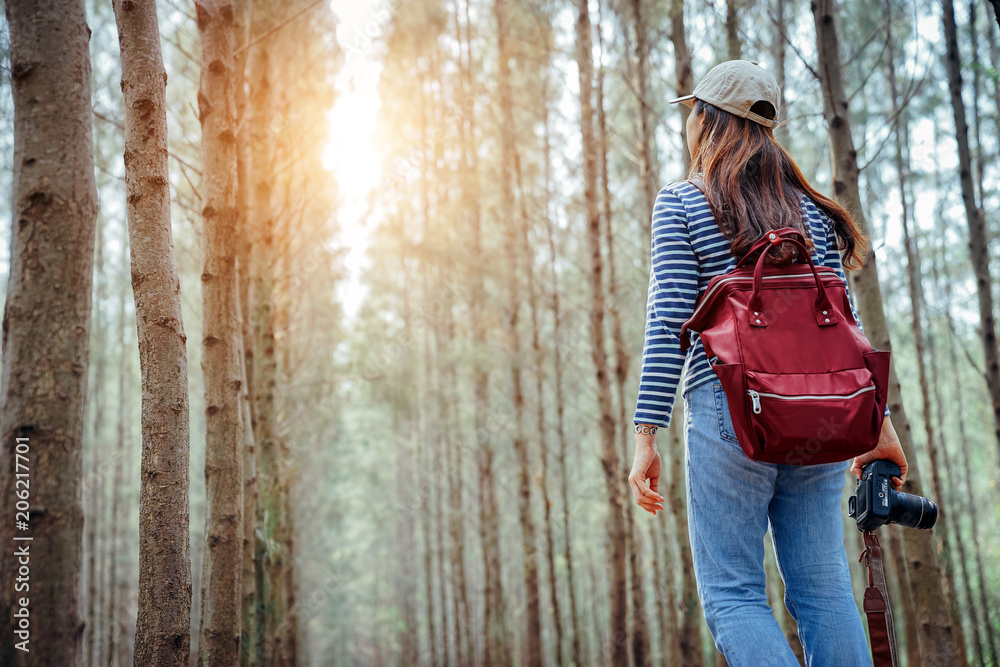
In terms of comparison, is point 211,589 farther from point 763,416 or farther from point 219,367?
point 763,416

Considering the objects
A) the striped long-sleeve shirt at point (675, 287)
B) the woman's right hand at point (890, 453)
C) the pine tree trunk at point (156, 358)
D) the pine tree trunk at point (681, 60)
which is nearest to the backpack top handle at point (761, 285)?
the striped long-sleeve shirt at point (675, 287)

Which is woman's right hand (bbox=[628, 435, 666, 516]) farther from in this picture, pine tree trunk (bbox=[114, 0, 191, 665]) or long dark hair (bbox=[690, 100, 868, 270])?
pine tree trunk (bbox=[114, 0, 191, 665])

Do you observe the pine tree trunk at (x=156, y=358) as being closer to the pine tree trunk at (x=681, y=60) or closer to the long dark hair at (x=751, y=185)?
the long dark hair at (x=751, y=185)

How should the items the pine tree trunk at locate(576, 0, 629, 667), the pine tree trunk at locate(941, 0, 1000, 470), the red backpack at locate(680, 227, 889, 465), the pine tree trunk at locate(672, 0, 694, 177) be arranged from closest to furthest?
the red backpack at locate(680, 227, 889, 465) → the pine tree trunk at locate(941, 0, 1000, 470) → the pine tree trunk at locate(672, 0, 694, 177) → the pine tree trunk at locate(576, 0, 629, 667)

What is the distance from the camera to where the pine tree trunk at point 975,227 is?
3.69 meters

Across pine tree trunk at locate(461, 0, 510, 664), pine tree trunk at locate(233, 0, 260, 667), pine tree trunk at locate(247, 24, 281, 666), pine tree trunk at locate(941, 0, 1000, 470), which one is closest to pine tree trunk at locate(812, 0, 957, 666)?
pine tree trunk at locate(941, 0, 1000, 470)

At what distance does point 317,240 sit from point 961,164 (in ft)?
17.6

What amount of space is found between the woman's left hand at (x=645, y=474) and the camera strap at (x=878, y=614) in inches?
18.6

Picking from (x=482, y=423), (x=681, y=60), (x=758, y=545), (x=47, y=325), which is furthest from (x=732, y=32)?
(x=482, y=423)

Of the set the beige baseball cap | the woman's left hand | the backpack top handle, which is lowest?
the woman's left hand

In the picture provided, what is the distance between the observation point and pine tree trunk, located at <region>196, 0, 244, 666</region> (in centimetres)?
257

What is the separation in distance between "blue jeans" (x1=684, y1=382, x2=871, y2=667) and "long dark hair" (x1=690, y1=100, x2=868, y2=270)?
1.28 ft

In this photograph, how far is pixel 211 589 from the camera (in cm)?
260

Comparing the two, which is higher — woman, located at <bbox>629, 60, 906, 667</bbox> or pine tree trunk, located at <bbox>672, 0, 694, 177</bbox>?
pine tree trunk, located at <bbox>672, 0, 694, 177</bbox>
